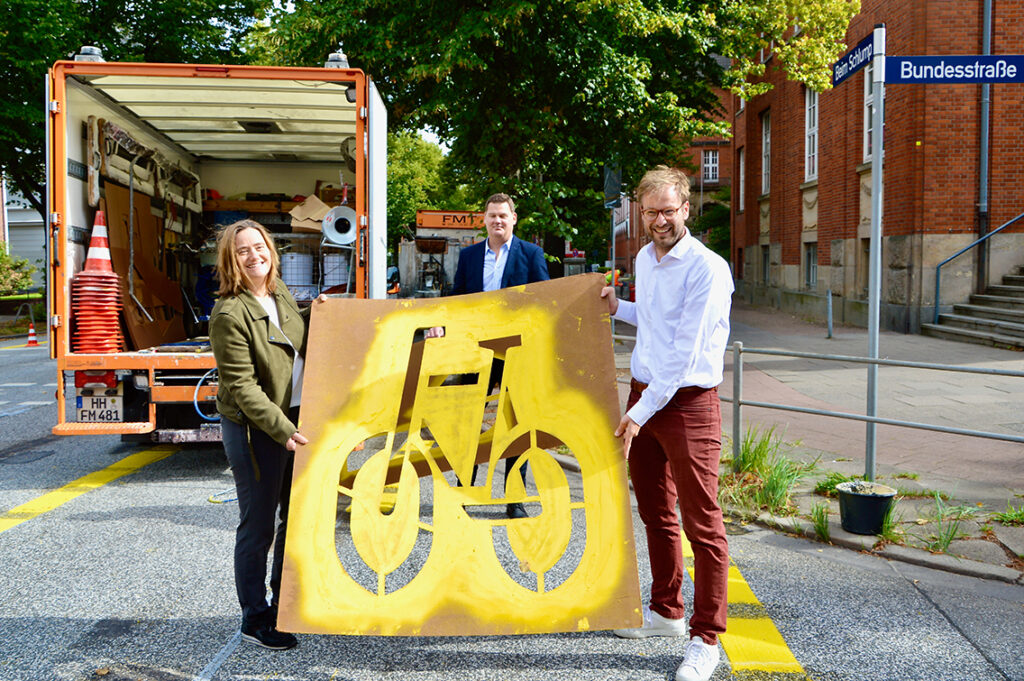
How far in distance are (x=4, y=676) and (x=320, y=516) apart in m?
1.36

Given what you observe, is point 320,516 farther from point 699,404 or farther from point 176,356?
point 176,356

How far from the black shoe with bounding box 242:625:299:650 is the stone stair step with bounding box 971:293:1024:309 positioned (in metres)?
14.5

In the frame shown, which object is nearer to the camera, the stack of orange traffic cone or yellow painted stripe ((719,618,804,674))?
yellow painted stripe ((719,618,804,674))

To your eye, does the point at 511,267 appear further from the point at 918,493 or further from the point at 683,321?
the point at 918,493

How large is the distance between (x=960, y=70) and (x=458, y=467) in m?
4.37

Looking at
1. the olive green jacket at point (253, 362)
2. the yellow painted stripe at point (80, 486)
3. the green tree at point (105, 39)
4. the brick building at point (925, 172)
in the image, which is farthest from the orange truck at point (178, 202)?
the green tree at point (105, 39)

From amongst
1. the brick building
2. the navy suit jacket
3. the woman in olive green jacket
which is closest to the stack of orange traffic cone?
the navy suit jacket

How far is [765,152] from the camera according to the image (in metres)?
28.5

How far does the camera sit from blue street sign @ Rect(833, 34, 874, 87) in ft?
18.5

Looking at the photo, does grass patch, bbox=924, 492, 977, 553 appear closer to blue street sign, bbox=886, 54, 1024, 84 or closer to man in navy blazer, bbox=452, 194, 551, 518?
man in navy blazer, bbox=452, 194, 551, 518

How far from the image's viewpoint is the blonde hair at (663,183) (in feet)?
10.6

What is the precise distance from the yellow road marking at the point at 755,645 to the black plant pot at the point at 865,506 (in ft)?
3.86

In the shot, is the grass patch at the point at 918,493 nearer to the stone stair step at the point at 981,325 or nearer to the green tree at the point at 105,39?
the stone stair step at the point at 981,325

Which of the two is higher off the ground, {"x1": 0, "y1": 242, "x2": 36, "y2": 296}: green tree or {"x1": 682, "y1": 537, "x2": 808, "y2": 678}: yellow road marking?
{"x1": 0, "y1": 242, "x2": 36, "y2": 296}: green tree
